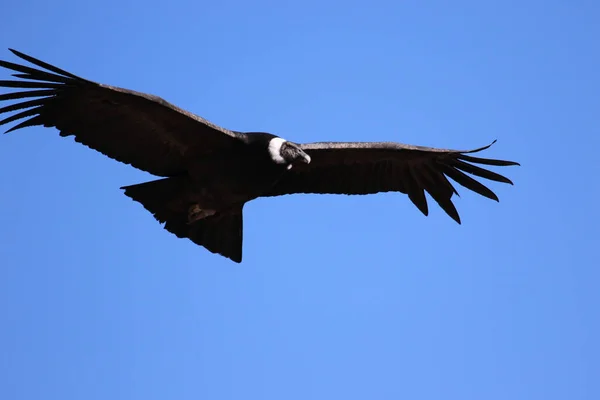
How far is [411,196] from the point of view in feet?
50.9

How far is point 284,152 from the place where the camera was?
14109 millimetres

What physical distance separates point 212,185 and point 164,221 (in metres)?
0.79

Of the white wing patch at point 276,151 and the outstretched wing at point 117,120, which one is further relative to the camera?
the white wing patch at point 276,151

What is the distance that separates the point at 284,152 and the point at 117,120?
75.8 inches

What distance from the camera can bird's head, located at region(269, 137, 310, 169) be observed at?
14047 mm

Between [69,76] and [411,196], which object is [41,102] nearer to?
[69,76]

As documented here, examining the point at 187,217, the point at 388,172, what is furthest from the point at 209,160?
the point at 388,172

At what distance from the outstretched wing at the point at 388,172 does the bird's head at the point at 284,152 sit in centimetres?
66

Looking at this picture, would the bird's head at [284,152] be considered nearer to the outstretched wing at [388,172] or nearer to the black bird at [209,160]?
the black bird at [209,160]

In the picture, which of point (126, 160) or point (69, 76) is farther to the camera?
point (126, 160)

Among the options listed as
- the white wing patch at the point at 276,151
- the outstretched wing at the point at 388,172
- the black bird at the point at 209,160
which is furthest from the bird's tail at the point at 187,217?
the white wing patch at the point at 276,151

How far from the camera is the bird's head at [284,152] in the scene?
46.1 ft

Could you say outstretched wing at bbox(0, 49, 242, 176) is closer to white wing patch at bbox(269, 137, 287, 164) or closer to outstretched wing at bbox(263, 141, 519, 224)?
white wing patch at bbox(269, 137, 287, 164)

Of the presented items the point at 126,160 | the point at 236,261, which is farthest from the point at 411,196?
the point at 126,160
